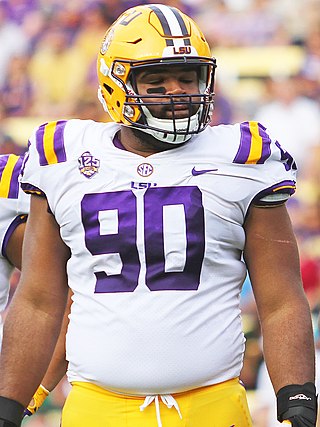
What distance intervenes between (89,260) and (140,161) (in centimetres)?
31

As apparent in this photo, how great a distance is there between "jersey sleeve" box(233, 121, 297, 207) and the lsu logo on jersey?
39 centimetres

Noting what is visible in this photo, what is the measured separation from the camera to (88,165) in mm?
2840

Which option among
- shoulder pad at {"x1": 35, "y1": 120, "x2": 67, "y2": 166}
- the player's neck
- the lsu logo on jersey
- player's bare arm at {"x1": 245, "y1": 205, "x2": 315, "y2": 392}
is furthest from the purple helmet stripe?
shoulder pad at {"x1": 35, "y1": 120, "x2": 67, "y2": 166}

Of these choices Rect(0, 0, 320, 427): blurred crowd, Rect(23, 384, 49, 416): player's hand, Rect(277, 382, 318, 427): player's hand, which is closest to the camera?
Rect(277, 382, 318, 427): player's hand

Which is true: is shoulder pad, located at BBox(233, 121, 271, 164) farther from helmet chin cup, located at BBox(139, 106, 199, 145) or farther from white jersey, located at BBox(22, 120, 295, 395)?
helmet chin cup, located at BBox(139, 106, 199, 145)

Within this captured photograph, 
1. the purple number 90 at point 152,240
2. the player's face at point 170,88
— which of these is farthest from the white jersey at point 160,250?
the player's face at point 170,88

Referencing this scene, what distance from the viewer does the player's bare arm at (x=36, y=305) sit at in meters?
2.90

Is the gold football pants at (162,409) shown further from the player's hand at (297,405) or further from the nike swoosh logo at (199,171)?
the nike swoosh logo at (199,171)

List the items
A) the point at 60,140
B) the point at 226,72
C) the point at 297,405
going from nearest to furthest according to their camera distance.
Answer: the point at 297,405 → the point at 60,140 → the point at 226,72

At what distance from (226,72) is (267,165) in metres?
4.65

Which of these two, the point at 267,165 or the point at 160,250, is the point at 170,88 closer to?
the point at 267,165

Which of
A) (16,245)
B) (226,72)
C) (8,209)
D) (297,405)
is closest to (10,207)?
(8,209)

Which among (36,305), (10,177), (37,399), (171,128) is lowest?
(37,399)

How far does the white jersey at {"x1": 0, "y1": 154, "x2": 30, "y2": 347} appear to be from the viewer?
3.37m
